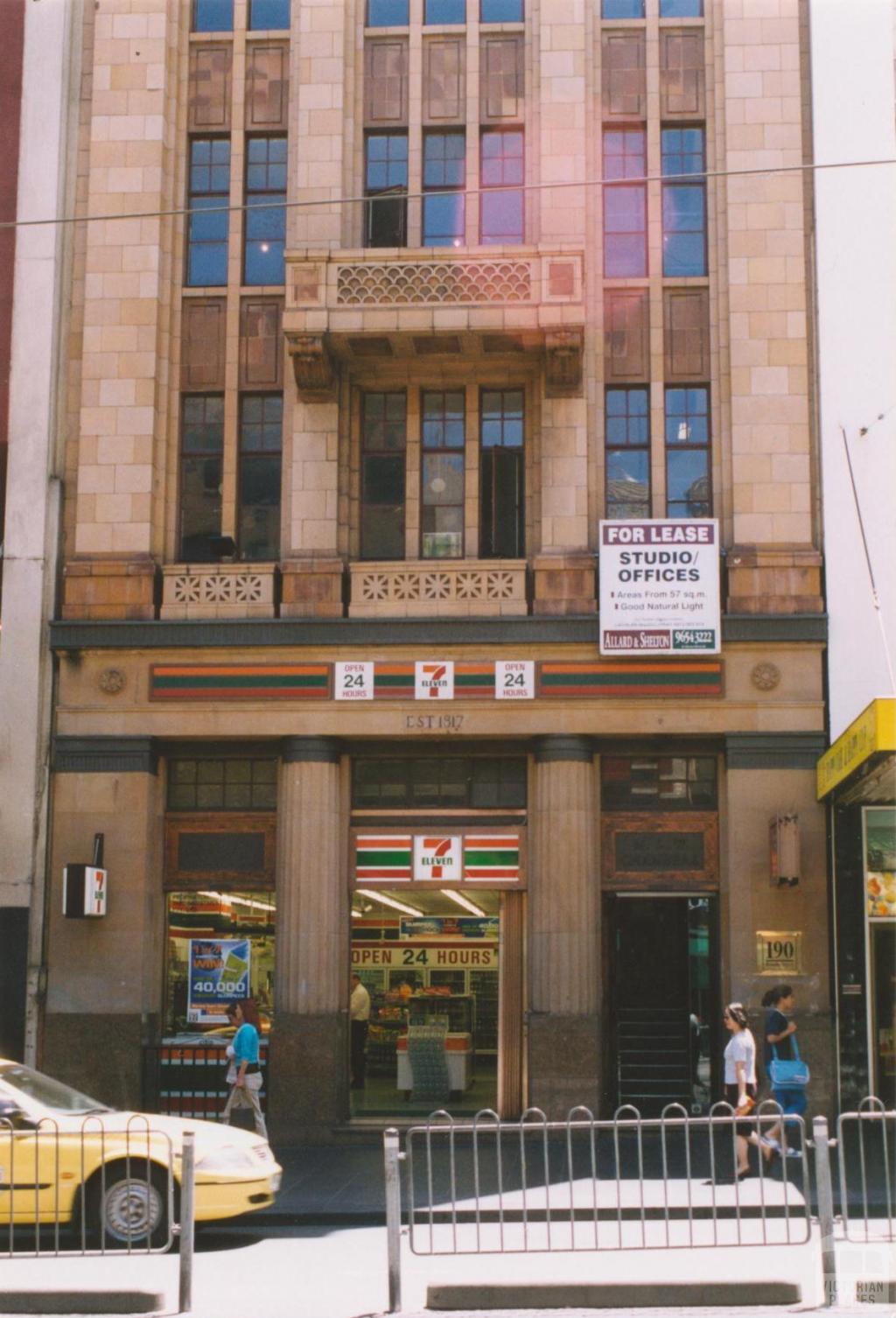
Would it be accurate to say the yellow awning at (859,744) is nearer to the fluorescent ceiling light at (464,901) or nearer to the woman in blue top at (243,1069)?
the fluorescent ceiling light at (464,901)

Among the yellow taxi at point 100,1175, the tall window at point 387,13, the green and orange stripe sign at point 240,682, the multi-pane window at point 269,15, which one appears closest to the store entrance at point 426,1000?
the green and orange stripe sign at point 240,682

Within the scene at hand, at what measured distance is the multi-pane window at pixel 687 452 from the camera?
72.0 feet

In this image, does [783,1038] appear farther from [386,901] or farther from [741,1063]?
[386,901]

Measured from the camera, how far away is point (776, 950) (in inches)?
816

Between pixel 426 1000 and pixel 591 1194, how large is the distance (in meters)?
7.05

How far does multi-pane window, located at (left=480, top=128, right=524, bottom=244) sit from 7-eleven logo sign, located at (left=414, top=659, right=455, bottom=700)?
6262 mm

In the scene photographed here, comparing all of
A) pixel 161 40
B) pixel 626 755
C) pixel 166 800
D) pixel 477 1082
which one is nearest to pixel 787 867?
pixel 626 755

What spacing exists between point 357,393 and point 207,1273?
43.4 feet

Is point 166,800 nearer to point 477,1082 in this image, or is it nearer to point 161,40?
point 477,1082

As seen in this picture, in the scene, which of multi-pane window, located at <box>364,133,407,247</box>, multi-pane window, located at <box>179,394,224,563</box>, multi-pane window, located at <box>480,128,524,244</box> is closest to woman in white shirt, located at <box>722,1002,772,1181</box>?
multi-pane window, located at <box>179,394,224,563</box>

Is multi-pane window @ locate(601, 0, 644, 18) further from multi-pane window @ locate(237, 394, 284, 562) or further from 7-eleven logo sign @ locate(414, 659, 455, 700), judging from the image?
7-eleven logo sign @ locate(414, 659, 455, 700)

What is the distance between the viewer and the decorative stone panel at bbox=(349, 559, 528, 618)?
21641 mm

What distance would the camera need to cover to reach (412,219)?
22562 mm

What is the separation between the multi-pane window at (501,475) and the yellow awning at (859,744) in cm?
516
